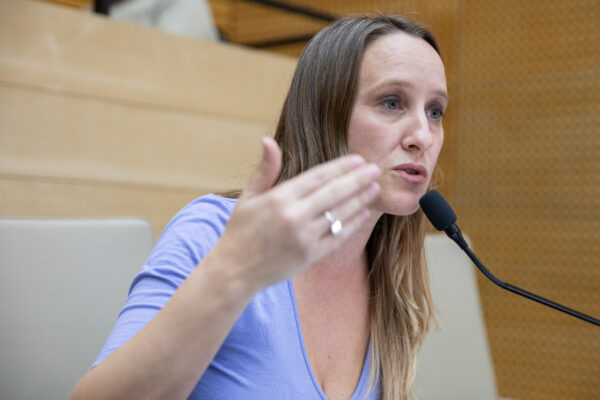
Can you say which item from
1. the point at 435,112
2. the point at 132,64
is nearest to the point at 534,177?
the point at 132,64

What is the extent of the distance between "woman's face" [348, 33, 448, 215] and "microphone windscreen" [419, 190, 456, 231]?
30 mm

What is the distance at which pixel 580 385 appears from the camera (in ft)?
7.43

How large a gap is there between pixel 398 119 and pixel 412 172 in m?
0.08

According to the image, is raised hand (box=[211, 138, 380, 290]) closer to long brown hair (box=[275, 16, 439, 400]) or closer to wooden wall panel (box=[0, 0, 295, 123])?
long brown hair (box=[275, 16, 439, 400])

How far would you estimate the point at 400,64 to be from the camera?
36.6 inches

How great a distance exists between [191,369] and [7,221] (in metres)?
0.58

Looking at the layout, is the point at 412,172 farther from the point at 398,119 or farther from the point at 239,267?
the point at 239,267

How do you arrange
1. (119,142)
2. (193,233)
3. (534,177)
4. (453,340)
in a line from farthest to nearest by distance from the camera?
1. (534,177)
2. (119,142)
3. (453,340)
4. (193,233)

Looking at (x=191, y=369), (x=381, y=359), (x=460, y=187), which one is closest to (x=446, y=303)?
(x=381, y=359)

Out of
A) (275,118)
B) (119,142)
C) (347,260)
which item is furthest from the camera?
(275,118)

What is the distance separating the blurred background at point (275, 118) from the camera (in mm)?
1633

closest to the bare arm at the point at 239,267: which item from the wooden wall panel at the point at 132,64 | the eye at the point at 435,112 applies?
the eye at the point at 435,112

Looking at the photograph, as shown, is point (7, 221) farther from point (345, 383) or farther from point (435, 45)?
point (435, 45)

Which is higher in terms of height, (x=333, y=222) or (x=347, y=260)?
(x=333, y=222)
